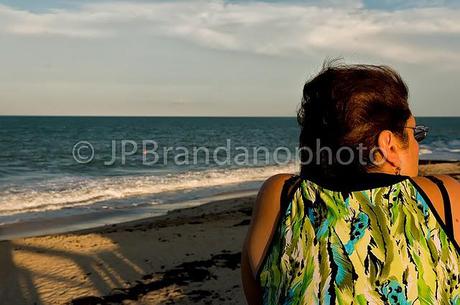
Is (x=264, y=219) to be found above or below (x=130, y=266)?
above

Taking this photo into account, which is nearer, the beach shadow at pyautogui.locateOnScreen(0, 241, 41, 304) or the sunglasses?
the sunglasses

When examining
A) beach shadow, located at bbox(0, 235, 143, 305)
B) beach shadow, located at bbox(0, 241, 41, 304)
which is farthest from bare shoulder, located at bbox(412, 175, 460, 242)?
beach shadow, located at bbox(0, 241, 41, 304)

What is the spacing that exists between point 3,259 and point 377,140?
9252 mm

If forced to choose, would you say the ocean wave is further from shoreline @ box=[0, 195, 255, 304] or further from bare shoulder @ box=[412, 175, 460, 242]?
bare shoulder @ box=[412, 175, 460, 242]

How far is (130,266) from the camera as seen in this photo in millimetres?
8359

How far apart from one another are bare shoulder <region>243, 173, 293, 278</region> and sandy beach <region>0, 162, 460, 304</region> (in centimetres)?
524

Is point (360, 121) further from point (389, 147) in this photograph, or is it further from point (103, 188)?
point (103, 188)

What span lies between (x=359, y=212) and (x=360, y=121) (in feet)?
0.78

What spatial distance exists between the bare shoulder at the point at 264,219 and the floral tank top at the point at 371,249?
0.09m

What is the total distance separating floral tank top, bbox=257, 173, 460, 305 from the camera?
1.30 metres

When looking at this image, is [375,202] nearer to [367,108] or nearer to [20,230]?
[367,108]

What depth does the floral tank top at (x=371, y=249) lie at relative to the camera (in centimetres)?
130

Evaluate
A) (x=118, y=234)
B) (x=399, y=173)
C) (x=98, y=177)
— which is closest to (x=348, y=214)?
(x=399, y=173)

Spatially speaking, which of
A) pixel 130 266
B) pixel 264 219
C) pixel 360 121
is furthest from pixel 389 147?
pixel 130 266
